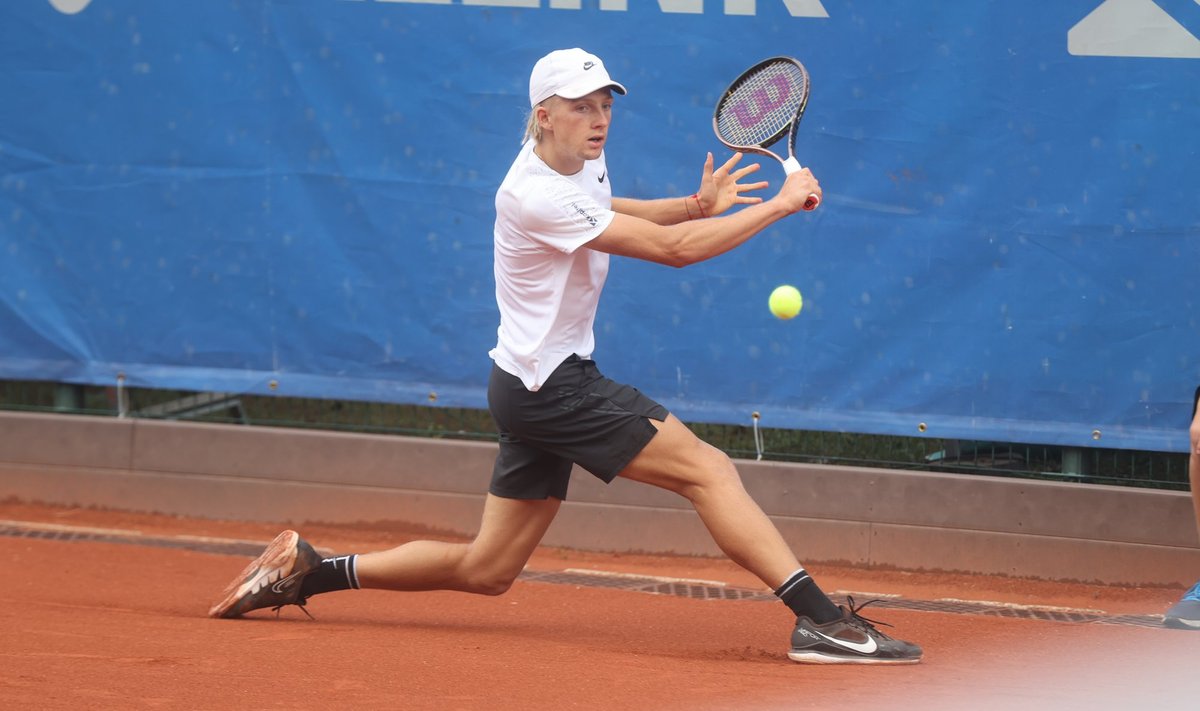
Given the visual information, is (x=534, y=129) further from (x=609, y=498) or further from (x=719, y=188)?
(x=609, y=498)

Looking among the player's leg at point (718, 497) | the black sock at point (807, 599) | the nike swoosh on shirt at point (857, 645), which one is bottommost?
the nike swoosh on shirt at point (857, 645)

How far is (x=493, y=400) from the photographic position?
4.20 metres

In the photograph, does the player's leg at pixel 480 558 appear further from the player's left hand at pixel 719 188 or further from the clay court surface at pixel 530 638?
the player's left hand at pixel 719 188

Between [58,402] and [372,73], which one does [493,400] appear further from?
[58,402]

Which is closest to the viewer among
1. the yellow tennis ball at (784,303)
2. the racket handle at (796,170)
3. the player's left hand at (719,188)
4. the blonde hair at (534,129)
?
the racket handle at (796,170)

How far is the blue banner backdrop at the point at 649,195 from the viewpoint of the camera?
17.0ft

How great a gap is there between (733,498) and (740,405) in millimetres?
1631

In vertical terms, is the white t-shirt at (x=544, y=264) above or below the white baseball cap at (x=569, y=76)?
below

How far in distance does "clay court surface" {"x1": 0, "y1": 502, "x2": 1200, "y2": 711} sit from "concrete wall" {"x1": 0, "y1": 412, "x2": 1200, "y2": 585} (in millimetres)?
82

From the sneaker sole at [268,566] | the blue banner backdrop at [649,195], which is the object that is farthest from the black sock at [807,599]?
the blue banner backdrop at [649,195]

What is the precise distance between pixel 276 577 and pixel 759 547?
1.52 metres

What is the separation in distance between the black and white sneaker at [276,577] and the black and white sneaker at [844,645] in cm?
153

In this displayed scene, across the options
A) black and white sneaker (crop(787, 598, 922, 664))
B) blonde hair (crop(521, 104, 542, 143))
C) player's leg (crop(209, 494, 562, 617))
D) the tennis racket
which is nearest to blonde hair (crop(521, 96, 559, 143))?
blonde hair (crop(521, 104, 542, 143))

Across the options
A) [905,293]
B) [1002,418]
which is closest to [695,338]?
[905,293]
